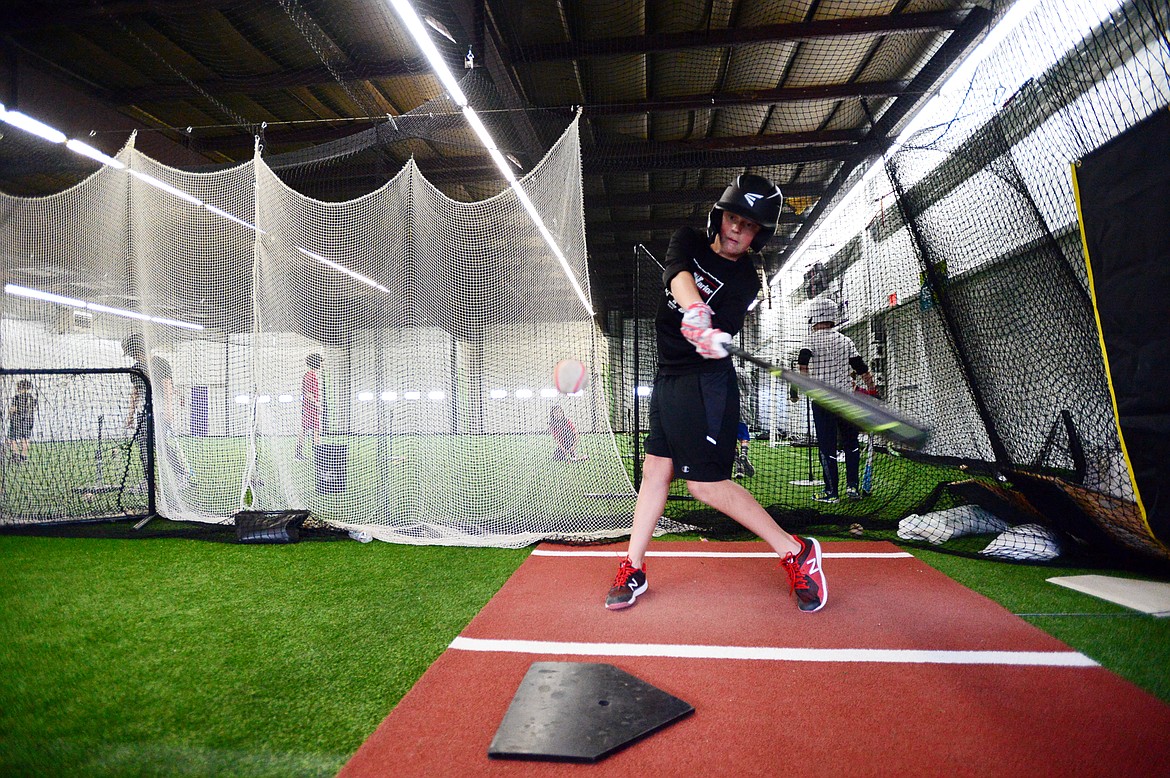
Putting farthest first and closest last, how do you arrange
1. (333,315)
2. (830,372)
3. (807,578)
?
(830,372), (333,315), (807,578)

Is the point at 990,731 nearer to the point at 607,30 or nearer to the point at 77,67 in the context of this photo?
the point at 607,30

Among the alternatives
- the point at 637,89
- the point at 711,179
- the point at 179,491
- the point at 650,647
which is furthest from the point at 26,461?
the point at 711,179

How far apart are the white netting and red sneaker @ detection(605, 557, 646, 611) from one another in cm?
177

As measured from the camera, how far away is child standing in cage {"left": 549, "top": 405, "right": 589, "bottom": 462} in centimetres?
496

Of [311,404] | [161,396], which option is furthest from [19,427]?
[311,404]

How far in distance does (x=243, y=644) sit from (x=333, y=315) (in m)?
3.86

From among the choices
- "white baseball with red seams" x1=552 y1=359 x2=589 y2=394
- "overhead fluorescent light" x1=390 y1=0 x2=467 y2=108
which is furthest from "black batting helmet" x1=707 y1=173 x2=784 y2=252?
"overhead fluorescent light" x1=390 y1=0 x2=467 y2=108

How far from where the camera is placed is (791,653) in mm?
2178

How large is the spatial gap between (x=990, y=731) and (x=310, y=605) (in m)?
2.81

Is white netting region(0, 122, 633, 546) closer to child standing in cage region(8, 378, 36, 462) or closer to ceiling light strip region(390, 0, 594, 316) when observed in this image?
ceiling light strip region(390, 0, 594, 316)

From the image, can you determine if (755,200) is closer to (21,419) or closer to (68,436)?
(21,419)

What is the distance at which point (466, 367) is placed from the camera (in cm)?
555

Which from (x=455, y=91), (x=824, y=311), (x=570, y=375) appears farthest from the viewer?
(x=455, y=91)

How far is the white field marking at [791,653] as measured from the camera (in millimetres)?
2082
